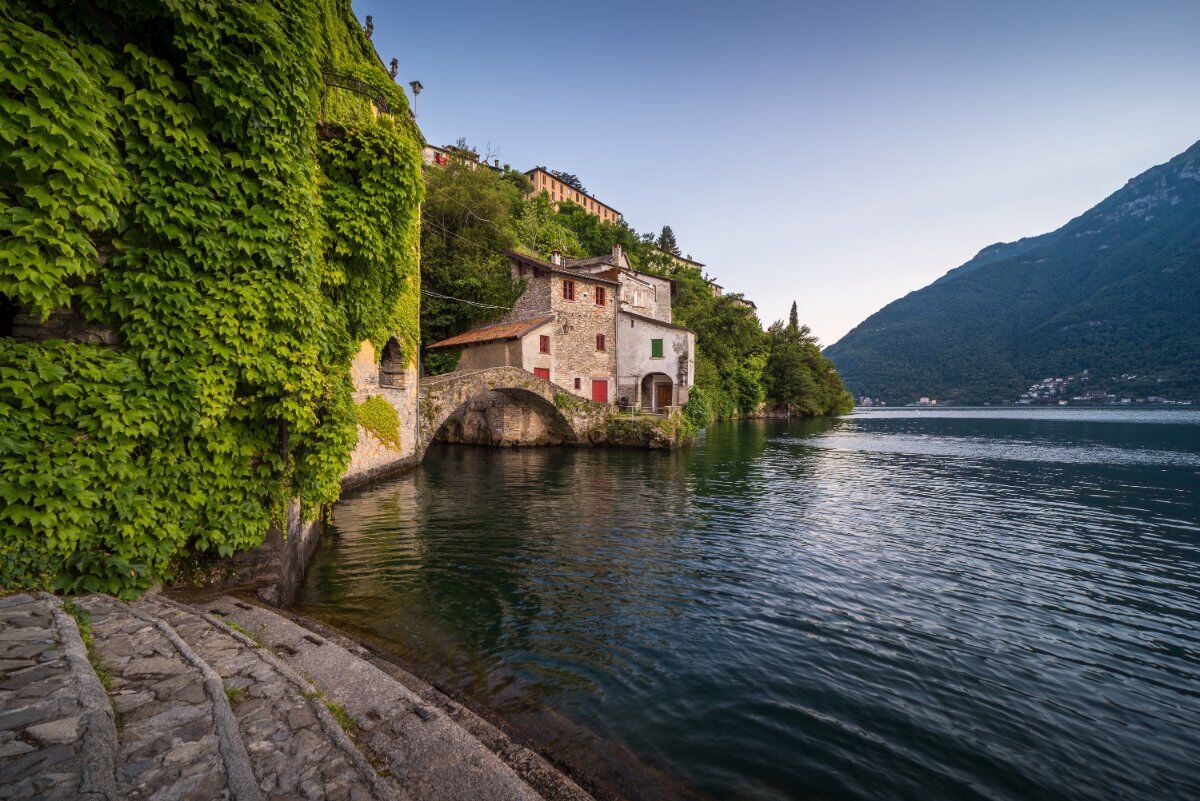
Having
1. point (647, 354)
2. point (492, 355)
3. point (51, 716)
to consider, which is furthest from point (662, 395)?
point (51, 716)

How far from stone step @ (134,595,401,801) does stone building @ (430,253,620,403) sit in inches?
938

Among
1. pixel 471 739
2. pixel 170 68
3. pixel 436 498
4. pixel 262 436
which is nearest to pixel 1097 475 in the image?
pixel 436 498

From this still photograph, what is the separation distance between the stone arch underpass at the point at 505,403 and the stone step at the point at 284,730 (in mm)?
16562

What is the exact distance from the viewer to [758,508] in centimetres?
1390

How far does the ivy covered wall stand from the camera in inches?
152

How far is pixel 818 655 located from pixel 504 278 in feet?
95.8

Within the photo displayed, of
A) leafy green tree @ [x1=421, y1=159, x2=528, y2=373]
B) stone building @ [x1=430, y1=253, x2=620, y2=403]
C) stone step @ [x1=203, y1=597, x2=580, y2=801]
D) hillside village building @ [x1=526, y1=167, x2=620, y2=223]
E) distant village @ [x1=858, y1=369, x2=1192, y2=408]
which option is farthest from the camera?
distant village @ [x1=858, y1=369, x2=1192, y2=408]

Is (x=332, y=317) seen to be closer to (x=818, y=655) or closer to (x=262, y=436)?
(x=262, y=436)

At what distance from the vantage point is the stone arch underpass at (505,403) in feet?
66.5

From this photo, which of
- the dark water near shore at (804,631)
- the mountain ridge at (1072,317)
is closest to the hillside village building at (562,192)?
the dark water near shore at (804,631)

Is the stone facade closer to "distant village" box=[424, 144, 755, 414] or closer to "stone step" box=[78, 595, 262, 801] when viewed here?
"distant village" box=[424, 144, 755, 414]

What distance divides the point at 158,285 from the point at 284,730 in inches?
170

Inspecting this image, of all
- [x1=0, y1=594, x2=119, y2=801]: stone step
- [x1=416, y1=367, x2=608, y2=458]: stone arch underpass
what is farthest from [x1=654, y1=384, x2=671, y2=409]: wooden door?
[x1=0, y1=594, x2=119, y2=801]: stone step

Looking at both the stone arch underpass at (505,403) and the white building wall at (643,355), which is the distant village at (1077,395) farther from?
the stone arch underpass at (505,403)
